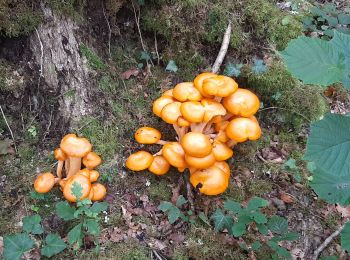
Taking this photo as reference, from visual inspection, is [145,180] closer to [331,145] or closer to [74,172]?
[74,172]

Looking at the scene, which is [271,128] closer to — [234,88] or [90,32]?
[234,88]

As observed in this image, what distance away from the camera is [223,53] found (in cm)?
508

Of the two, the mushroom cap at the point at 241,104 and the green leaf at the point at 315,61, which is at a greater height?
the green leaf at the point at 315,61

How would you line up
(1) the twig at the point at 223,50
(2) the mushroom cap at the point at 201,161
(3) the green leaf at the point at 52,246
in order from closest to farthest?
(3) the green leaf at the point at 52,246
(2) the mushroom cap at the point at 201,161
(1) the twig at the point at 223,50

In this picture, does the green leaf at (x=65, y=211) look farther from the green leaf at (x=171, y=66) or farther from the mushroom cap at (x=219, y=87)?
the green leaf at (x=171, y=66)

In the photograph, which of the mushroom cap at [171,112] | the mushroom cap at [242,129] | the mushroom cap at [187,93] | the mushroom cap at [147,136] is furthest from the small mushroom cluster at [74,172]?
the mushroom cap at [242,129]

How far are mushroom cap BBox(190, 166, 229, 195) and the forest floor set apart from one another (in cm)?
36

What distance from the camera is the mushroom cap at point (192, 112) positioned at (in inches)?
155

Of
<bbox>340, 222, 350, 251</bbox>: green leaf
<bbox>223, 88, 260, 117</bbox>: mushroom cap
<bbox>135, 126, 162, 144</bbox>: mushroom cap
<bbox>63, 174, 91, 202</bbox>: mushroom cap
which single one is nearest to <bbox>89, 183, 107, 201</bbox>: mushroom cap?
<bbox>63, 174, 91, 202</bbox>: mushroom cap

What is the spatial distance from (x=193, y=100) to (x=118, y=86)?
1.27 metres

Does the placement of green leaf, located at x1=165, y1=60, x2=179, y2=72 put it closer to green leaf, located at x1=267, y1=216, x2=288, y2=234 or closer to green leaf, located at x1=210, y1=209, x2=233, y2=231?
green leaf, located at x1=210, y1=209, x2=233, y2=231

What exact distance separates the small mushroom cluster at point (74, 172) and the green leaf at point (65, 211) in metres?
0.08

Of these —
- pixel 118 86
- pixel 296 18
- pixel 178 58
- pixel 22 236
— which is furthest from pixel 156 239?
pixel 296 18

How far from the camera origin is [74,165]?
4.05 meters
